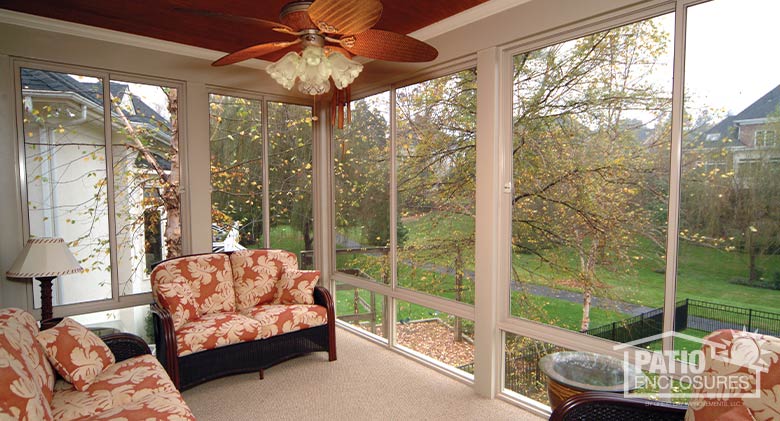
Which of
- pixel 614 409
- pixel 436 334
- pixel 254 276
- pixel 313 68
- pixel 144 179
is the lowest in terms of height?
pixel 436 334

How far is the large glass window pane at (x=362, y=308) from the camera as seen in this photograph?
161 inches

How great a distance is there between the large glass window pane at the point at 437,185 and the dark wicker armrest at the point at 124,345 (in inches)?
82.3

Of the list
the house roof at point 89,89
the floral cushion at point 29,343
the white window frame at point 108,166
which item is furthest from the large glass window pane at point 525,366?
the house roof at point 89,89

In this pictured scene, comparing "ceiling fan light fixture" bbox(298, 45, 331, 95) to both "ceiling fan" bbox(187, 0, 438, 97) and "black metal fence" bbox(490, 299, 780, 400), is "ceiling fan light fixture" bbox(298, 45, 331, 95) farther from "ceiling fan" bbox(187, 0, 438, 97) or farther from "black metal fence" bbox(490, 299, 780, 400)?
"black metal fence" bbox(490, 299, 780, 400)

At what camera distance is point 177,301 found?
3.08 metres

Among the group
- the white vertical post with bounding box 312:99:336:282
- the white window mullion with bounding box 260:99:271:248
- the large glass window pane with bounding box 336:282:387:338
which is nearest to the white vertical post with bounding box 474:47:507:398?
the large glass window pane with bounding box 336:282:387:338

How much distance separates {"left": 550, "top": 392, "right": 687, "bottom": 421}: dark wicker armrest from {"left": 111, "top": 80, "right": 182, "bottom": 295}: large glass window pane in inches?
142

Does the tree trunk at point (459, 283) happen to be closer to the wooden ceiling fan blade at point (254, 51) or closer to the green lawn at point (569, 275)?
the green lawn at point (569, 275)

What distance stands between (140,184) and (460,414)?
130 inches

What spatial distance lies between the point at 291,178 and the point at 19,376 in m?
3.16

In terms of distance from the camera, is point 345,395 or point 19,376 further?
point 345,395

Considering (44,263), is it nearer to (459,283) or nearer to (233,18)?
(233,18)

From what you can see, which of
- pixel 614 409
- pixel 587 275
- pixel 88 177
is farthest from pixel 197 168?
pixel 614 409

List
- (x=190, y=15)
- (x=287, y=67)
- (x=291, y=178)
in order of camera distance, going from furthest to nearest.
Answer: (x=291, y=178) → (x=190, y=15) → (x=287, y=67)
